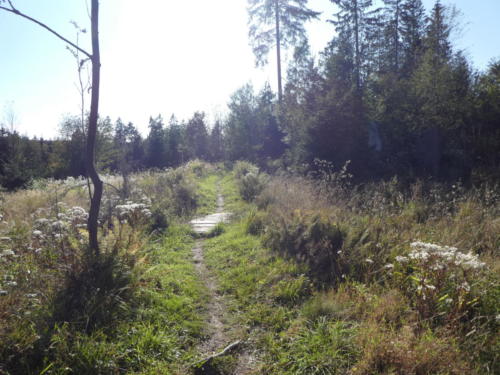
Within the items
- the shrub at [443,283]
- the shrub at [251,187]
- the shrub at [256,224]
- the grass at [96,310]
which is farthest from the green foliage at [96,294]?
the shrub at [251,187]

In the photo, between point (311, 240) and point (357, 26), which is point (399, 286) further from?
point (357, 26)

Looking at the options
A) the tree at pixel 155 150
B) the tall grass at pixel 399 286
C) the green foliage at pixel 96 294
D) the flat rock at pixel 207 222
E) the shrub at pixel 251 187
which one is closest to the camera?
the tall grass at pixel 399 286

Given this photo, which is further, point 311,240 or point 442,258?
point 311,240

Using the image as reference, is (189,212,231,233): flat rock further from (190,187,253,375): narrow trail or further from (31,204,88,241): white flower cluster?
(31,204,88,241): white flower cluster

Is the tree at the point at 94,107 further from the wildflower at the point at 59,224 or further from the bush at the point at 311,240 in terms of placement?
the bush at the point at 311,240

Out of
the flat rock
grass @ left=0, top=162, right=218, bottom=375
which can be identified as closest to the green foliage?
grass @ left=0, top=162, right=218, bottom=375

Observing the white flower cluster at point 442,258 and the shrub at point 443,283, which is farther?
the white flower cluster at point 442,258

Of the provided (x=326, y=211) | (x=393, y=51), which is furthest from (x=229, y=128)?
(x=326, y=211)

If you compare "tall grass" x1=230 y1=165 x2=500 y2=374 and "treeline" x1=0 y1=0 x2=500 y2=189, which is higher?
"treeline" x1=0 y1=0 x2=500 y2=189

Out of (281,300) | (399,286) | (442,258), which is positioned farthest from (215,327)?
(442,258)

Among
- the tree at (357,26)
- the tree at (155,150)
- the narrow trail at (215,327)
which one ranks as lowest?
the narrow trail at (215,327)

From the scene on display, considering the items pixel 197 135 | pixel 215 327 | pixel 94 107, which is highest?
pixel 197 135

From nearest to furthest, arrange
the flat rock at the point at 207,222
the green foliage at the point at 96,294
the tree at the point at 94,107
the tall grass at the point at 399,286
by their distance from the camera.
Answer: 1. the tall grass at the point at 399,286
2. the green foliage at the point at 96,294
3. the tree at the point at 94,107
4. the flat rock at the point at 207,222

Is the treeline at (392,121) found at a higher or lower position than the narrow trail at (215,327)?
higher
